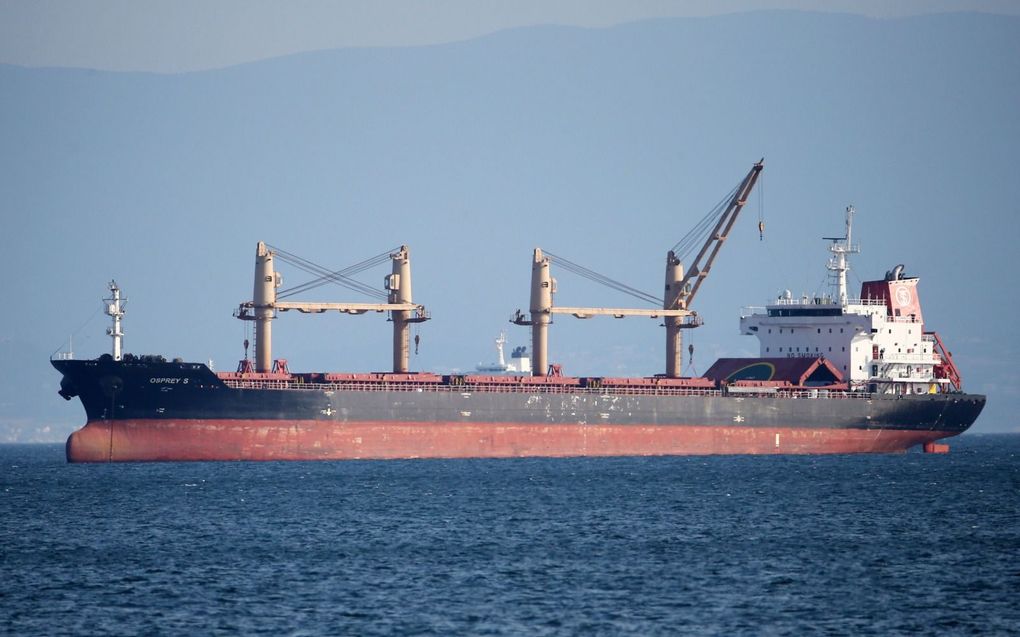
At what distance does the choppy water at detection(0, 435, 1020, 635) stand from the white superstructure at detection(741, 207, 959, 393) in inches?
572

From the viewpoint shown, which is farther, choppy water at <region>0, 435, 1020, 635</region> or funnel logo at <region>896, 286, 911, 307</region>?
funnel logo at <region>896, 286, 911, 307</region>

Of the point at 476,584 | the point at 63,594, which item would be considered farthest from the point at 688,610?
the point at 63,594

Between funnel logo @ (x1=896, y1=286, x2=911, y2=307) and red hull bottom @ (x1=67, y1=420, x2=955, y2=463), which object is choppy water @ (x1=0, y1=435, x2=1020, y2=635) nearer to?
red hull bottom @ (x1=67, y1=420, x2=955, y2=463)

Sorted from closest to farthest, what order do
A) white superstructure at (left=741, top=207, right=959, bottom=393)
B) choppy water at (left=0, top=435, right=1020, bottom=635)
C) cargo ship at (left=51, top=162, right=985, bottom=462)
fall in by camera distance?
choppy water at (left=0, top=435, right=1020, bottom=635) → cargo ship at (left=51, top=162, right=985, bottom=462) → white superstructure at (left=741, top=207, right=959, bottom=393)

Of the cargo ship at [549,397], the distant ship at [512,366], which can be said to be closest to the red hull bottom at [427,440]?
the cargo ship at [549,397]

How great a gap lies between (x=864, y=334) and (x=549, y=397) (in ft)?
51.3

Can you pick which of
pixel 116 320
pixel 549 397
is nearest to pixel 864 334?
pixel 549 397

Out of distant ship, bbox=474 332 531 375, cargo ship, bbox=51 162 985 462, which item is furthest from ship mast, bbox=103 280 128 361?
distant ship, bbox=474 332 531 375

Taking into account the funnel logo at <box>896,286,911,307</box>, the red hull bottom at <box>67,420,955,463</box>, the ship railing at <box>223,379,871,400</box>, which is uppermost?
the funnel logo at <box>896,286,911,307</box>

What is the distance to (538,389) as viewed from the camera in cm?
5947

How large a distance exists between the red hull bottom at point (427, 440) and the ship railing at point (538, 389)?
55.8 inches

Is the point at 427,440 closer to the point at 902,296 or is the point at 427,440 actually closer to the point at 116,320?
the point at 116,320

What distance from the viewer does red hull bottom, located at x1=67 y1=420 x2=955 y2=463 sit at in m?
52.9

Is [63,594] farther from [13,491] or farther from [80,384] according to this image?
[80,384]
